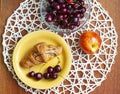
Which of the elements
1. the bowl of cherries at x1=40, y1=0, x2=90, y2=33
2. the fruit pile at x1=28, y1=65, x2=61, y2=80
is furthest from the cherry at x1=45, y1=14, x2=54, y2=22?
the fruit pile at x1=28, y1=65, x2=61, y2=80

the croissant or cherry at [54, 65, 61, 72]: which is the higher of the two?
the croissant

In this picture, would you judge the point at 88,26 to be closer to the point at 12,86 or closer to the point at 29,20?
the point at 29,20

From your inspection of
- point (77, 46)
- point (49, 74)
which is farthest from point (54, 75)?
point (77, 46)

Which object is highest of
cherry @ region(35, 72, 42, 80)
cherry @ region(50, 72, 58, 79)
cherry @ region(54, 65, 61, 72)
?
cherry @ region(54, 65, 61, 72)

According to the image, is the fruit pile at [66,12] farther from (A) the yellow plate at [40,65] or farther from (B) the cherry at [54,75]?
(B) the cherry at [54,75]

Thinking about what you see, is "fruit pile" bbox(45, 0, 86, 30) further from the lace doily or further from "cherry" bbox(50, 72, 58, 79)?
"cherry" bbox(50, 72, 58, 79)

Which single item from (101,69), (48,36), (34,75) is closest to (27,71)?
(34,75)

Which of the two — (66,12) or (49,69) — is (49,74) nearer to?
(49,69)
